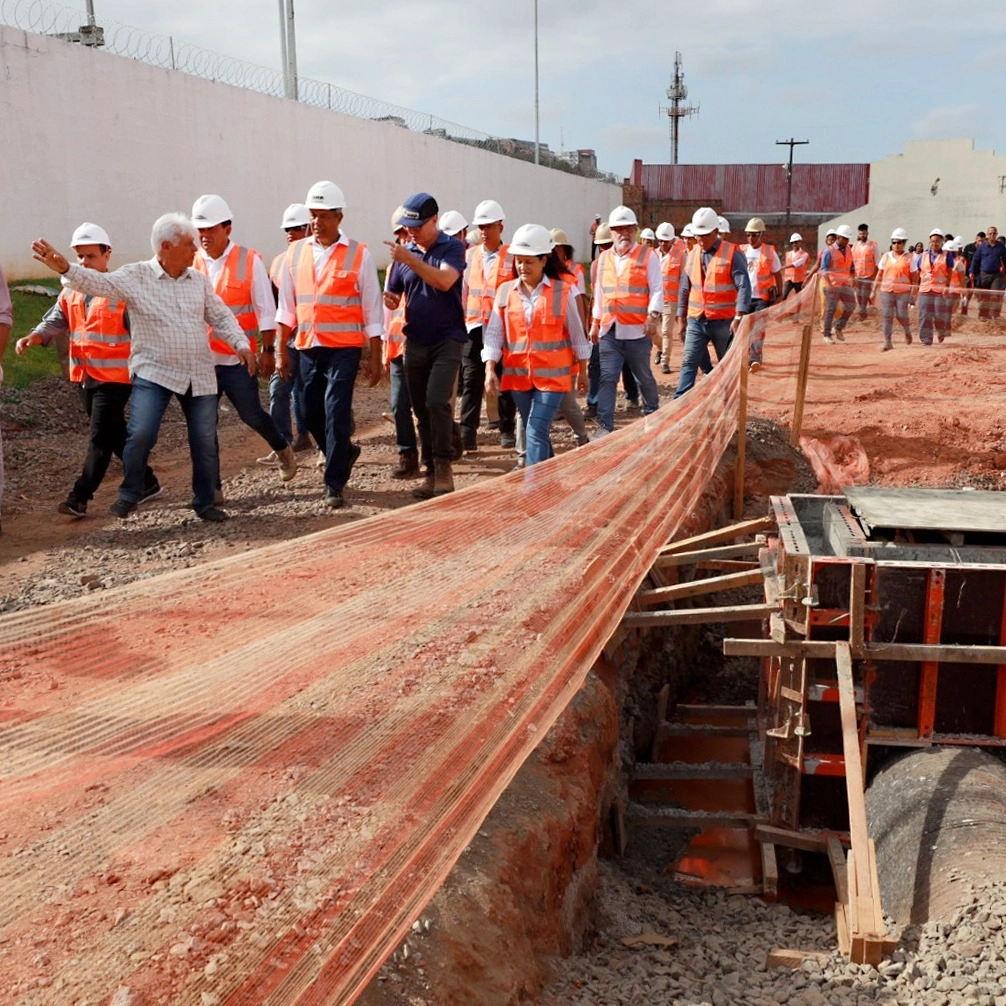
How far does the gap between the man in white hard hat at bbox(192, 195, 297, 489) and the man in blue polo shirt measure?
0.89 m

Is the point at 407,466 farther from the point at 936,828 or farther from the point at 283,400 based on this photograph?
the point at 936,828

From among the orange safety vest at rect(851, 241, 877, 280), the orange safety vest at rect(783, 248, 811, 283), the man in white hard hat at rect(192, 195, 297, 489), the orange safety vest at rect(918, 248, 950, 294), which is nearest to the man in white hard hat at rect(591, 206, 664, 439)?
the man in white hard hat at rect(192, 195, 297, 489)

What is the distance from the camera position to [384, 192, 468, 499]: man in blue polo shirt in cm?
630

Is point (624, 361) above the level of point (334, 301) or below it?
below

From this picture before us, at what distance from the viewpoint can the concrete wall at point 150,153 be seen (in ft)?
39.6

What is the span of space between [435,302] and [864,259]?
1225cm

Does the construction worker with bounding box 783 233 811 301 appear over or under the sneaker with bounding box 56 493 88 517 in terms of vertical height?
over

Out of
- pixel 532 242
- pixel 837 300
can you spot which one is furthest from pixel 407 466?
pixel 837 300

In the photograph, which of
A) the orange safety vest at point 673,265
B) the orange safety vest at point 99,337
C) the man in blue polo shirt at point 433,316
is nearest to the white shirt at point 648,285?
the man in blue polo shirt at point 433,316

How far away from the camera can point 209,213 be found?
6.73 metres

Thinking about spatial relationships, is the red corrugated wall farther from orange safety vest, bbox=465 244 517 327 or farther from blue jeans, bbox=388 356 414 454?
blue jeans, bbox=388 356 414 454

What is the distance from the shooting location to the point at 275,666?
8.79 feet

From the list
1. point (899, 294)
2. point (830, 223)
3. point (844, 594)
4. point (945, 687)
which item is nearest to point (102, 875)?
point (844, 594)

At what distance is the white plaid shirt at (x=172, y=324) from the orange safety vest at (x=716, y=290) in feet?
14.4
